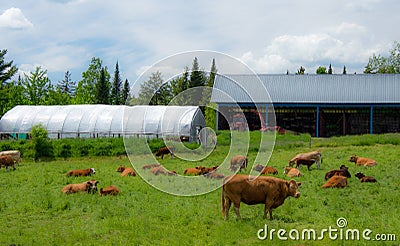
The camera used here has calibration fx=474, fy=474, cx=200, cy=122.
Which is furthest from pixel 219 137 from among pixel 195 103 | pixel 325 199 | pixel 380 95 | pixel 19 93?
pixel 19 93

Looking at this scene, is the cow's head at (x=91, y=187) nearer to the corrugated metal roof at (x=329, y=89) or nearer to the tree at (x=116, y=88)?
the corrugated metal roof at (x=329, y=89)

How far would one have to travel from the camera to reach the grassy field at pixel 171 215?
Answer: 31.4 ft

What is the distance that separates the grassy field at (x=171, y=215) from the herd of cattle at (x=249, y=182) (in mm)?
339

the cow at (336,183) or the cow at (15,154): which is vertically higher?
the cow at (15,154)

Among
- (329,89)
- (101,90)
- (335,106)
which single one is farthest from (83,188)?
(101,90)

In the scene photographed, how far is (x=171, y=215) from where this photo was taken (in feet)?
37.5

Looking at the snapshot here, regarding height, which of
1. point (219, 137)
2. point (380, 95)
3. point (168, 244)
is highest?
point (380, 95)

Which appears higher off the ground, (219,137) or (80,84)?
(80,84)

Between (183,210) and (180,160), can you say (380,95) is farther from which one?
(183,210)

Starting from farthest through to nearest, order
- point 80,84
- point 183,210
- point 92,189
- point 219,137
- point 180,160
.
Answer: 1. point 80,84
2. point 219,137
3. point 180,160
4. point 92,189
5. point 183,210

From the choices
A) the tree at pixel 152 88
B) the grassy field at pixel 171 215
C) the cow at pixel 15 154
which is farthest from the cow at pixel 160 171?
the cow at pixel 15 154

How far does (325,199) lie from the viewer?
12.9 meters

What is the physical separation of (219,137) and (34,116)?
676 inches

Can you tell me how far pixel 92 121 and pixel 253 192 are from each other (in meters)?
26.0
